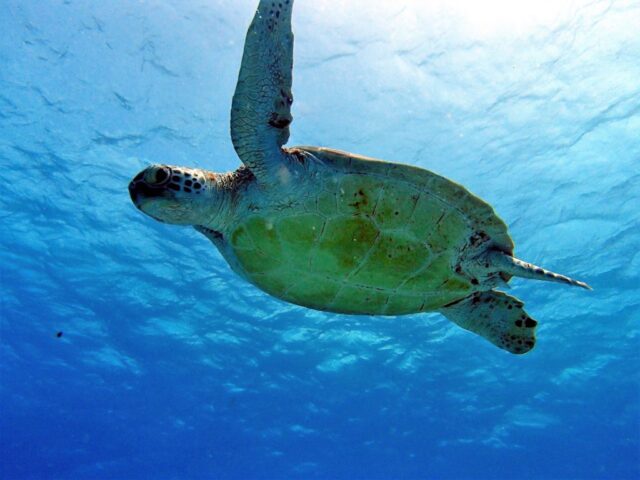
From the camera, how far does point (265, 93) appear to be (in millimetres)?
3793

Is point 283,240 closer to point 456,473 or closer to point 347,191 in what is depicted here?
point 347,191


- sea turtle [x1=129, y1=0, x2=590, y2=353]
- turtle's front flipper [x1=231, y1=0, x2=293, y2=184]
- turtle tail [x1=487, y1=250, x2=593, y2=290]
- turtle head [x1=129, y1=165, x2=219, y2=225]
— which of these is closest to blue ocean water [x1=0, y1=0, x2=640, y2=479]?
turtle's front flipper [x1=231, y1=0, x2=293, y2=184]

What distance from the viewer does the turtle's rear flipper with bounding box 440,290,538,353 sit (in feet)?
17.7

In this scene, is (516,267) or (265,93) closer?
(265,93)

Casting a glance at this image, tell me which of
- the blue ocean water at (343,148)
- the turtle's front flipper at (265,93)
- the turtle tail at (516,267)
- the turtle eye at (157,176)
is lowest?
the turtle tail at (516,267)

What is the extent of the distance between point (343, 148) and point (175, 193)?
9.23 m

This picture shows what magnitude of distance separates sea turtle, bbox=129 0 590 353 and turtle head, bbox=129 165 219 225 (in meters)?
0.01

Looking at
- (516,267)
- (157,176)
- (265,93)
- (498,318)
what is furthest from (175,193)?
(498,318)

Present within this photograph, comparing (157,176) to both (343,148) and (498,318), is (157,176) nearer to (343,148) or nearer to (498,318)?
(498,318)

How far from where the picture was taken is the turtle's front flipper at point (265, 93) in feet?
11.8

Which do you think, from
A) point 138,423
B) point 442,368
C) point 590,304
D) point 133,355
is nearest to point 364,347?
point 442,368

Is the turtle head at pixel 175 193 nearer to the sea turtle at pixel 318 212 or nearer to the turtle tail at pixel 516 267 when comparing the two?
the sea turtle at pixel 318 212

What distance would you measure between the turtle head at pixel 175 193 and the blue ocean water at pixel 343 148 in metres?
6.68

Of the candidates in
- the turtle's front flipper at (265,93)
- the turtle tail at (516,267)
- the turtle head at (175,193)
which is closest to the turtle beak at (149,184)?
the turtle head at (175,193)
